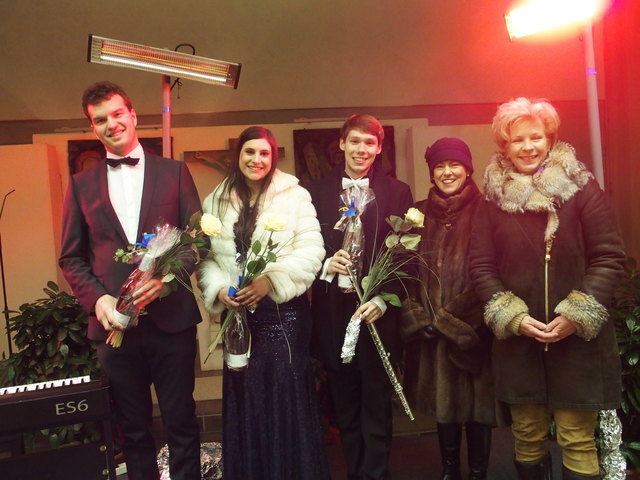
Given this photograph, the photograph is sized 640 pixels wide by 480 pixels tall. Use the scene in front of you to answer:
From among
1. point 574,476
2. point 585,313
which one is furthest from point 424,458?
point 585,313

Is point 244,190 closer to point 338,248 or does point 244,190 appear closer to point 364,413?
point 338,248

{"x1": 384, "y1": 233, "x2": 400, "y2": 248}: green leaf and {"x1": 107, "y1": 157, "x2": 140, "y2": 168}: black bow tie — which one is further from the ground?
{"x1": 107, "y1": 157, "x2": 140, "y2": 168}: black bow tie

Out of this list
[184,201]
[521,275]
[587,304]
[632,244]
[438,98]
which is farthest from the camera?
[438,98]

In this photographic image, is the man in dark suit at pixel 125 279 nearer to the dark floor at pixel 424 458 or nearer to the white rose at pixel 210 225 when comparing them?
the white rose at pixel 210 225

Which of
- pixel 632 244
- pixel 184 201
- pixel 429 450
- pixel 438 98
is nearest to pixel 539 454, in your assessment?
pixel 429 450

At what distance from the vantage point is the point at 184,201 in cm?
261

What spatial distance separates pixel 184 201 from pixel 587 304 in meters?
1.78

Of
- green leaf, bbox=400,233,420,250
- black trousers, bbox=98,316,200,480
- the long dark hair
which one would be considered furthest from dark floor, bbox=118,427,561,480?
the long dark hair

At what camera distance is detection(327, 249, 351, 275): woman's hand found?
8.27 ft

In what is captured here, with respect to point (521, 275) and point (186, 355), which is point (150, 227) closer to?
point (186, 355)

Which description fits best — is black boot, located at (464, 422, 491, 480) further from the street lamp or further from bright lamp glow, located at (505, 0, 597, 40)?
bright lamp glow, located at (505, 0, 597, 40)

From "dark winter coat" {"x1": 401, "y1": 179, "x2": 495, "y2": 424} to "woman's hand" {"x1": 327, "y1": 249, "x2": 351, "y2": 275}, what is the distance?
397mm

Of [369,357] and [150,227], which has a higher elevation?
[150,227]

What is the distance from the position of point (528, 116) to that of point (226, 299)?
151 centimetres
